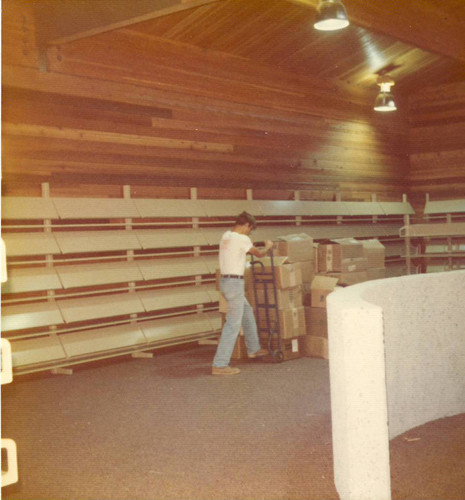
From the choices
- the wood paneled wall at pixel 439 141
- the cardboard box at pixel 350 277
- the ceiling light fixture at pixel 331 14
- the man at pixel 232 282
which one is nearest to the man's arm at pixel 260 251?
the man at pixel 232 282

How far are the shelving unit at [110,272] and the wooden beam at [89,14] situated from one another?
1573 mm

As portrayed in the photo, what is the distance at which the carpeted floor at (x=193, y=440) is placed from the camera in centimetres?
351

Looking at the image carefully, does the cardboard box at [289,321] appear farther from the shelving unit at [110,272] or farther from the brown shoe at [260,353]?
the shelving unit at [110,272]

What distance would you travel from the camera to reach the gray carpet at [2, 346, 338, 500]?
140 inches

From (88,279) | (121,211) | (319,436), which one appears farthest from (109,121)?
(319,436)

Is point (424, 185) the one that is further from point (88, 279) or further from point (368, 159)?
point (88, 279)

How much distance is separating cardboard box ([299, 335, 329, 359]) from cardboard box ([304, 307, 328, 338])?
0.05 metres

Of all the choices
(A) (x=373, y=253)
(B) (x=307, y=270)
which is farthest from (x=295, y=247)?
(A) (x=373, y=253)

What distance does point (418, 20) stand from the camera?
755 centimetres

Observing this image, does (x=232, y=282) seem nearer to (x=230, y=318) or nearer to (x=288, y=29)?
(x=230, y=318)

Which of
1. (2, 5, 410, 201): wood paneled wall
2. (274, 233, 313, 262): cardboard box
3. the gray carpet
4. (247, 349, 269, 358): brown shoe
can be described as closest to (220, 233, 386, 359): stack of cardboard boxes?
(274, 233, 313, 262): cardboard box

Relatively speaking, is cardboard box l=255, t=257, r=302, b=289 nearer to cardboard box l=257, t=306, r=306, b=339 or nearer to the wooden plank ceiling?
cardboard box l=257, t=306, r=306, b=339

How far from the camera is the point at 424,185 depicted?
11.4 metres

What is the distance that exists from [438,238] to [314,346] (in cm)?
497
